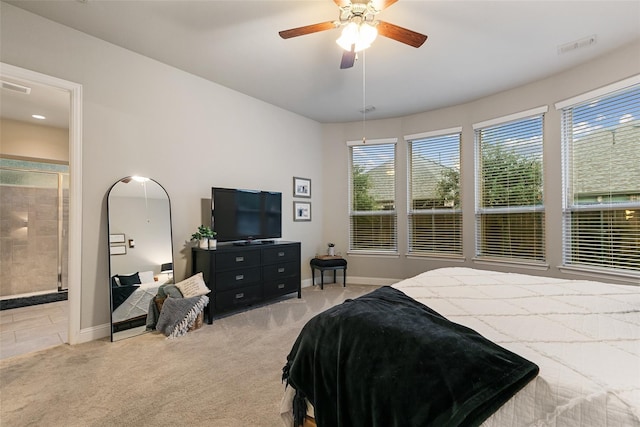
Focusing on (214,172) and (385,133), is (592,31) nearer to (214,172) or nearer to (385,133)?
(385,133)

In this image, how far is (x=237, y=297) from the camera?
3.55m

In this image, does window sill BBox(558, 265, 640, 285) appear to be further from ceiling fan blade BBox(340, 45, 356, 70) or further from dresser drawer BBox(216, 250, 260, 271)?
dresser drawer BBox(216, 250, 260, 271)

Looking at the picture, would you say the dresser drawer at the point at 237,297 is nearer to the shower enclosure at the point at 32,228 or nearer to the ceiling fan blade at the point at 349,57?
the ceiling fan blade at the point at 349,57

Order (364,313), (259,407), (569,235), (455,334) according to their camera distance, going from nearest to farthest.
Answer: (455,334)
(364,313)
(259,407)
(569,235)

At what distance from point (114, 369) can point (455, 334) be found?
8.25 ft

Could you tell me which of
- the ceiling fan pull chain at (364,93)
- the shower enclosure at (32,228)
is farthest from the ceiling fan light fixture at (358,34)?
the shower enclosure at (32,228)

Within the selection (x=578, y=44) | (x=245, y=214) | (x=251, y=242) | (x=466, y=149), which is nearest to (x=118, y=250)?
(x=245, y=214)

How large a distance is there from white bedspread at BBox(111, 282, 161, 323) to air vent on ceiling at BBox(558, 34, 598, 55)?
486 cm

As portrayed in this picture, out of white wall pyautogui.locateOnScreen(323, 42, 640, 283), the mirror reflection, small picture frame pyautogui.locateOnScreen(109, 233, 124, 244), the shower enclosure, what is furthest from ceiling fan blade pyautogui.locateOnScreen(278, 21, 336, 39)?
the shower enclosure

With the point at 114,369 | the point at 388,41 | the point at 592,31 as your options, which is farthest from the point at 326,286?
the point at 592,31

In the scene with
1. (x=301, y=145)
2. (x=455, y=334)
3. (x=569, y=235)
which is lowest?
(x=455, y=334)

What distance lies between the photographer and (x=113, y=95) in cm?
299

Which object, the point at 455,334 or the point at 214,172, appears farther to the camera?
the point at 214,172

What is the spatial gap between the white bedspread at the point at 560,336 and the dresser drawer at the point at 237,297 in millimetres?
2175
